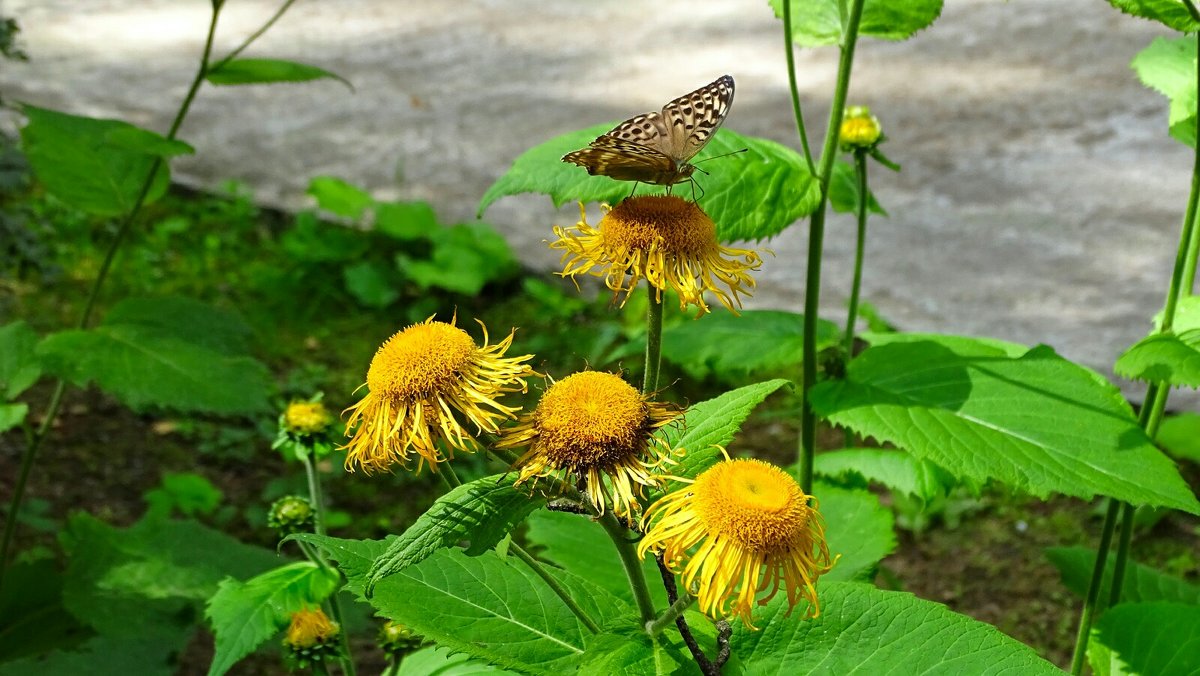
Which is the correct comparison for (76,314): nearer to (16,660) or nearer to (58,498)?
(58,498)

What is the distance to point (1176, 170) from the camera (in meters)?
4.64

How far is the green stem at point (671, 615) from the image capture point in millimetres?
1048

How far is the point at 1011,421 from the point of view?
1515mm

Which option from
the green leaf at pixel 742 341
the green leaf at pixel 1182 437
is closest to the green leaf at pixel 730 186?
the green leaf at pixel 742 341

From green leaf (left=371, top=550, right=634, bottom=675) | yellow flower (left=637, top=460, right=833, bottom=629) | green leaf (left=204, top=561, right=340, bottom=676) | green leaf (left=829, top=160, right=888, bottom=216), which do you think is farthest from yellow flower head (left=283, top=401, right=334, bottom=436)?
green leaf (left=829, top=160, right=888, bottom=216)

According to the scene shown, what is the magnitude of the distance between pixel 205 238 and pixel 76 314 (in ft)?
2.56

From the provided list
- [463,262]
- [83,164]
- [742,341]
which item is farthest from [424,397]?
[463,262]

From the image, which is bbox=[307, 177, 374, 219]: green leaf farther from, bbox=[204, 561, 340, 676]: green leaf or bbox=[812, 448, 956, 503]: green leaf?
bbox=[204, 561, 340, 676]: green leaf

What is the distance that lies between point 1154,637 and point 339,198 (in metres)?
3.55

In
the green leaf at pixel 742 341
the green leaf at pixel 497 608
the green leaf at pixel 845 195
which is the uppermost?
the green leaf at pixel 845 195

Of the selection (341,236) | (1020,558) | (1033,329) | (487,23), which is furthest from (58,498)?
(487,23)

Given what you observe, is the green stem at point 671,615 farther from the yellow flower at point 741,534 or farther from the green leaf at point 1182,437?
the green leaf at point 1182,437

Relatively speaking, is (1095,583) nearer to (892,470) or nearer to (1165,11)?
(892,470)

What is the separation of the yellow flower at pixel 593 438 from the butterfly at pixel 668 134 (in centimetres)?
28
